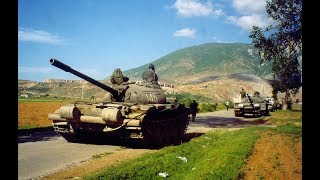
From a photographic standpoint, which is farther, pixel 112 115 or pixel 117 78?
pixel 117 78

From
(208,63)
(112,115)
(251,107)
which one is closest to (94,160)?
(112,115)

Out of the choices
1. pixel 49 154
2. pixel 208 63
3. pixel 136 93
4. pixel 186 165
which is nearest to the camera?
pixel 186 165

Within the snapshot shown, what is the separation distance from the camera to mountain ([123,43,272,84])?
123250 millimetres

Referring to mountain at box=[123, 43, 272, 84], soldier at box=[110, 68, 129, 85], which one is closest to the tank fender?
soldier at box=[110, 68, 129, 85]

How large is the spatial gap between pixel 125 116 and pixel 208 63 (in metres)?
126

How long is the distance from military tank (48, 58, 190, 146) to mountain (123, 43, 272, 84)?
329 feet

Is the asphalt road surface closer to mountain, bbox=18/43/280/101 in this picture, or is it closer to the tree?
the tree

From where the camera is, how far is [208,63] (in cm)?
13450

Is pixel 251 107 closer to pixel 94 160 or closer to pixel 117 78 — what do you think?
pixel 117 78

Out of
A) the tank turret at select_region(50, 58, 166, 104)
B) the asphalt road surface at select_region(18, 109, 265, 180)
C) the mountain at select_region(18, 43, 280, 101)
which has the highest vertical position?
the mountain at select_region(18, 43, 280, 101)

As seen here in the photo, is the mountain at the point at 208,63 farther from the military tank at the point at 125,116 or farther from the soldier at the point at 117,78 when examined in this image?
the military tank at the point at 125,116
